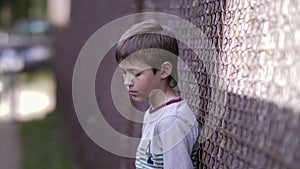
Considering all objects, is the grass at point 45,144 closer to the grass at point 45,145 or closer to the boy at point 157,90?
the grass at point 45,145

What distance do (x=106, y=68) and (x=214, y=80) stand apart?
8.28 ft

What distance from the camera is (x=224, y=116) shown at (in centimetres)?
265

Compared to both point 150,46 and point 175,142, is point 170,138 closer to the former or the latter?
point 175,142

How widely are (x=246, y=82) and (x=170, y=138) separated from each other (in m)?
0.56

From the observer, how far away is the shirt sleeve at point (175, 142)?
9.20 ft

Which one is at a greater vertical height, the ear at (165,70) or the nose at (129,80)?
the ear at (165,70)

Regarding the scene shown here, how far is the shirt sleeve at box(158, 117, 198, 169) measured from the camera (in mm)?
2803

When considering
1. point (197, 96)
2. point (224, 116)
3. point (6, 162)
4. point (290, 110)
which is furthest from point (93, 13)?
point (290, 110)

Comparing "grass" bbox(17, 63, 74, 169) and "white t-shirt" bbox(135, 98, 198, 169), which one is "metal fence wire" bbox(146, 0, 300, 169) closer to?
"white t-shirt" bbox(135, 98, 198, 169)

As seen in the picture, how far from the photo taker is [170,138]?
9.23 feet

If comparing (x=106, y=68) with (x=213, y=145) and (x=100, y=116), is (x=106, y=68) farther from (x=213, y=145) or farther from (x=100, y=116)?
(x=213, y=145)

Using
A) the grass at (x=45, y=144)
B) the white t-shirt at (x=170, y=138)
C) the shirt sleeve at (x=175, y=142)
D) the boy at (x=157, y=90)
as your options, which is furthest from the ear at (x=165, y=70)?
the grass at (x=45, y=144)

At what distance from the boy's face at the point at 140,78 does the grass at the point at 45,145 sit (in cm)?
540

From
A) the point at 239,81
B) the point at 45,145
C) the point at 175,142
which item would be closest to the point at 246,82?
the point at 239,81
